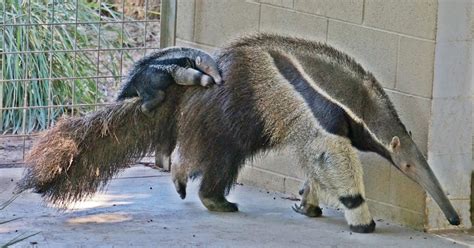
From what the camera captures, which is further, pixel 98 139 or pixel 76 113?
pixel 76 113

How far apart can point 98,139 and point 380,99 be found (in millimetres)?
1916

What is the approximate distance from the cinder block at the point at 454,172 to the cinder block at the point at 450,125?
0.17 feet

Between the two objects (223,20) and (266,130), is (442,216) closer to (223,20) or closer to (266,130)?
(266,130)

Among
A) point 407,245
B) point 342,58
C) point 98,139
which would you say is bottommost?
point 407,245

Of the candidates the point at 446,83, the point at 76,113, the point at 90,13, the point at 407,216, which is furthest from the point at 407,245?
the point at 90,13

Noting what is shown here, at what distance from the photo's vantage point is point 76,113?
11258 mm

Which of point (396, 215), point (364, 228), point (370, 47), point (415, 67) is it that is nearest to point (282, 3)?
point (370, 47)

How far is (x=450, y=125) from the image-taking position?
323 inches

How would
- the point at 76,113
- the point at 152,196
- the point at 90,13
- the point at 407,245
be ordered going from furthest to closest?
1. the point at 90,13
2. the point at 76,113
3. the point at 152,196
4. the point at 407,245

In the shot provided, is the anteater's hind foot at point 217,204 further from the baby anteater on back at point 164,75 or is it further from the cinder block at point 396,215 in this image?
the cinder block at point 396,215

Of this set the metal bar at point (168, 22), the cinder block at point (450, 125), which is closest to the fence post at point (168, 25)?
the metal bar at point (168, 22)

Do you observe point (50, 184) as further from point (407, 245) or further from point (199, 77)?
point (407, 245)

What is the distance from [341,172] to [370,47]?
1016 millimetres

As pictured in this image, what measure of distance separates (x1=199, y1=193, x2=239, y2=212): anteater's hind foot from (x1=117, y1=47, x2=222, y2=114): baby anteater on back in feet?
2.53
